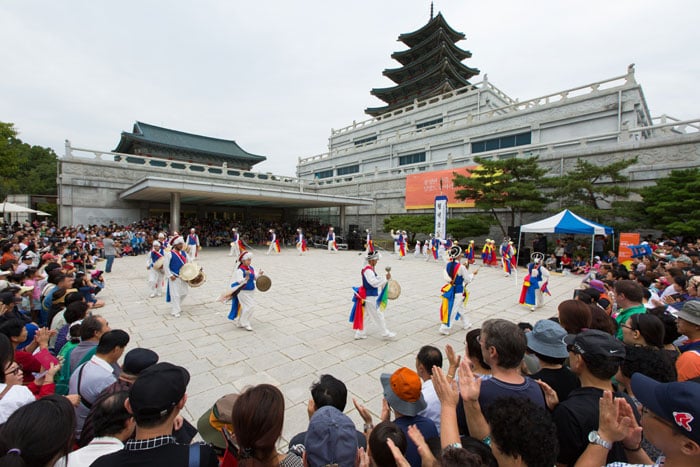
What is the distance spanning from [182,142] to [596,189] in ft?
110

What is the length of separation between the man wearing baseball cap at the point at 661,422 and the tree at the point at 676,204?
1379 centimetres

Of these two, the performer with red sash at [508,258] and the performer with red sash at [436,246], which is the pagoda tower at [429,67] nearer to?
the performer with red sash at [436,246]

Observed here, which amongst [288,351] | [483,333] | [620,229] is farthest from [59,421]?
[620,229]

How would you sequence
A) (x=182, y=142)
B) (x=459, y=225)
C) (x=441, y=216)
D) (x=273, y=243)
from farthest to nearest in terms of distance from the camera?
1. (x=182, y=142)
2. (x=459, y=225)
3. (x=273, y=243)
4. (x=441, y=216)

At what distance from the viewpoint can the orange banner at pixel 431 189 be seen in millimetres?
19359

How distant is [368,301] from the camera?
4.96 m

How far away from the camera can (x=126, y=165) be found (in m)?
19.8

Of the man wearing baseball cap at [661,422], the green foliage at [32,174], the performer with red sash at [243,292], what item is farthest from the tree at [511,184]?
the green foliage at [32,174]

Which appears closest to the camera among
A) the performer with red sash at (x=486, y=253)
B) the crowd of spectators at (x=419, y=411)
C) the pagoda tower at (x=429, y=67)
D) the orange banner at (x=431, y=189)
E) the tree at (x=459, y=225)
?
the crowd of spectators at (x=419, y=411)

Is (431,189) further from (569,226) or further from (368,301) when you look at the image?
(368,301)

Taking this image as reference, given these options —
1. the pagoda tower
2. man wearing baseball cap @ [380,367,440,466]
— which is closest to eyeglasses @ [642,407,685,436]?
man wearing baseball cap @ [380,367,440,466]

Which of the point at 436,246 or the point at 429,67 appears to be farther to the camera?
the point at 429,67

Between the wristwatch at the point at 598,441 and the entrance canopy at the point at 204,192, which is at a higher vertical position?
the entrance canopy at the point at 204,192

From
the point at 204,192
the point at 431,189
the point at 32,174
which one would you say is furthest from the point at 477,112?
the point at 32,174
